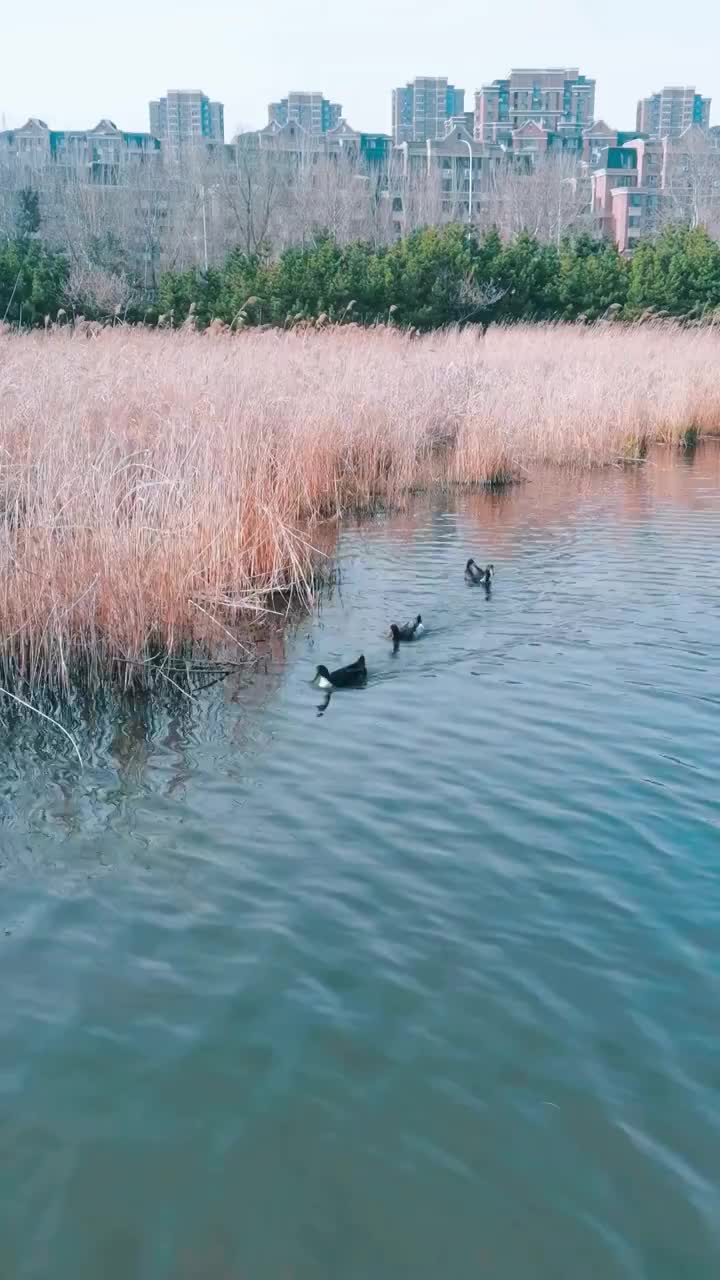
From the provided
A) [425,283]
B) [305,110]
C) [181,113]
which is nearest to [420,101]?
[305,110]

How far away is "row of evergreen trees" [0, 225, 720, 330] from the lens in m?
28.5

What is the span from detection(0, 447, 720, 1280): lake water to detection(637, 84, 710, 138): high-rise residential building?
17417 centimetres

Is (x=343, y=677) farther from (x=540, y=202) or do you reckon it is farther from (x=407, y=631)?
(x=540, y=202)

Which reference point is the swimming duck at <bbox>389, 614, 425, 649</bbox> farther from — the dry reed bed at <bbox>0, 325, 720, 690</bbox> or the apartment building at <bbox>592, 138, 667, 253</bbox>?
the apartment building at <bbox>592, 138, 667, 253</bbox>

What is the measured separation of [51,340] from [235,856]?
12384 millimetres

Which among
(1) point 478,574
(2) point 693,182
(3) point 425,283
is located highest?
(2) point 693,182

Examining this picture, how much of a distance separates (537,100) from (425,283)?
13019 centimetres

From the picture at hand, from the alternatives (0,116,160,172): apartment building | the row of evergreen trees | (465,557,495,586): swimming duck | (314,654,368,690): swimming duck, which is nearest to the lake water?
(314,654,368,690): swimming duck

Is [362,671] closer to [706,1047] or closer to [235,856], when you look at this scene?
[235,856]

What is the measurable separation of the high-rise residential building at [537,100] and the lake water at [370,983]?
134436mm

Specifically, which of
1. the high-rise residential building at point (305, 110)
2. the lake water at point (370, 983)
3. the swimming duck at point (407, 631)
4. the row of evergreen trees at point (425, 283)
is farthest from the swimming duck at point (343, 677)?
the high-rise residential building at point (305, 110)

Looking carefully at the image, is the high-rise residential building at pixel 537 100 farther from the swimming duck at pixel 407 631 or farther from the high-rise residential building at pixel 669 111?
the swimming duck at pixel 407 631

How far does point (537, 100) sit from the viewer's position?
146 meters

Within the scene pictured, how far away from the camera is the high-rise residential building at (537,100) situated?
13388 cm
